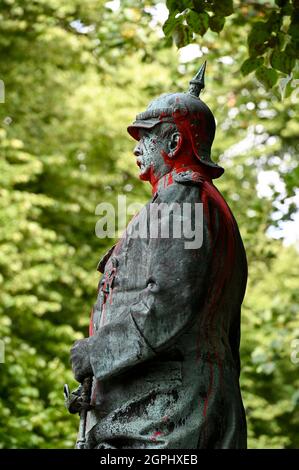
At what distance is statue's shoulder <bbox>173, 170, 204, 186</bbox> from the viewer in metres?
4.35

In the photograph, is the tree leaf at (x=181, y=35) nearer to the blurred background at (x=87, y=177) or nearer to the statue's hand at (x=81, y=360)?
the statue's hand at (x=81, y=360)

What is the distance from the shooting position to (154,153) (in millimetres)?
4582

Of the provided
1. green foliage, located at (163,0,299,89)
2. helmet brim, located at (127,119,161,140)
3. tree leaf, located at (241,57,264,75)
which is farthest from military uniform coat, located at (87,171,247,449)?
tree leaf, located at (241,57,264,75)

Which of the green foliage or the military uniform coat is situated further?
the green foliage

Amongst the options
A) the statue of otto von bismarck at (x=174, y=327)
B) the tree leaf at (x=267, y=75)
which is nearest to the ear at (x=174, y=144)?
the statue of otto von bismarck at (x=174, y=327)

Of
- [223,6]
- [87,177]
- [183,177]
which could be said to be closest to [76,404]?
[183,177]

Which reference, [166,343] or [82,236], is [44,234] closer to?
[82,236]

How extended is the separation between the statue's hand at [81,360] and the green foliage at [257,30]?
7.94ft

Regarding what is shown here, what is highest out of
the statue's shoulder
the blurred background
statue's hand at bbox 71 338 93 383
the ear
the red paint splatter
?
the blurred background

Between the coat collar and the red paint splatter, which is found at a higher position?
the coat collar

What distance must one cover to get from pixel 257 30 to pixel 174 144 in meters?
2.11

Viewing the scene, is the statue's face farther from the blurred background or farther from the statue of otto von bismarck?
the blurred background
